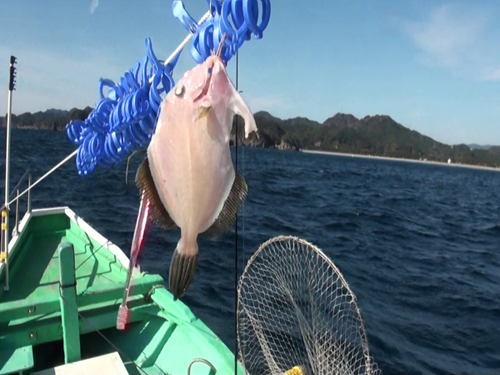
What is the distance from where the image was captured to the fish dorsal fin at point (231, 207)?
6.31 ft

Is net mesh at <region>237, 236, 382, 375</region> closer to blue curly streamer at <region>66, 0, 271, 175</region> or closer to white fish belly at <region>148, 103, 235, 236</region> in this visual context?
blue curly streamer at <region>66, 0, 271, 175</region>

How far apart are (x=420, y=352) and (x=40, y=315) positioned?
630 centimetres

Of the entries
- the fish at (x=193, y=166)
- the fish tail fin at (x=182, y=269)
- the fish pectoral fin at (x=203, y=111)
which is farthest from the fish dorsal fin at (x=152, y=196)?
the fish pectoral fin at (x=203, y=111)

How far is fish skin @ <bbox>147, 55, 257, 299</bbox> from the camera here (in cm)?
176

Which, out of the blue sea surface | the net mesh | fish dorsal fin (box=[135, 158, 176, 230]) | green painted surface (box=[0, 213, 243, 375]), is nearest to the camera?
fish dorsal fin (box=[135, 158, 176, 230])

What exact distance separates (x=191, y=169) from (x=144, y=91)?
1.06 metres

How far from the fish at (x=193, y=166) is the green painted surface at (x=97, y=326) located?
2.11m

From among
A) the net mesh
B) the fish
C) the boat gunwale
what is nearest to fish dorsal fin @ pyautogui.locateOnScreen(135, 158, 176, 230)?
the fish

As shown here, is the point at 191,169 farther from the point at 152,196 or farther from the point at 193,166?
the point at 152,196

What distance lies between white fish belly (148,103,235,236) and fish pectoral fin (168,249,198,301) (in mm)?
123

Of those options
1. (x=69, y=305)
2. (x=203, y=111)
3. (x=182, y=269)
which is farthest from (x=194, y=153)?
(x=69, y=305)

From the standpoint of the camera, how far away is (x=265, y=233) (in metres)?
13.6

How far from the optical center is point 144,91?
2.63 metres

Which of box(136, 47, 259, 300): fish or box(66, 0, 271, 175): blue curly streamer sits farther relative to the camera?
box(66, 0, 271, 175): blue curly streamer
